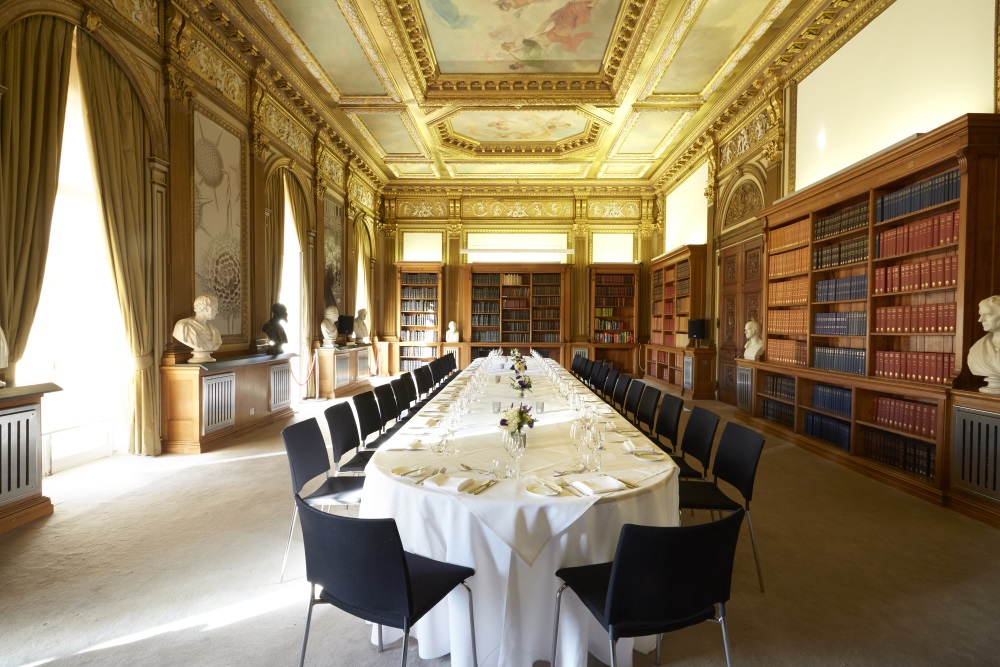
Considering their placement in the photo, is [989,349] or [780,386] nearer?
[989,349]

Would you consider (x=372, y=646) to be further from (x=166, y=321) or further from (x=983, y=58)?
(x=983, y=58)

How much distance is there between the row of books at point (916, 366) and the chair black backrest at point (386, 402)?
4.66 metres

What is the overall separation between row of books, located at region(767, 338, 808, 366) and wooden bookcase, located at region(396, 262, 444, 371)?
786cm

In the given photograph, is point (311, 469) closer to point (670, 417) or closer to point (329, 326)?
point (670, 417)

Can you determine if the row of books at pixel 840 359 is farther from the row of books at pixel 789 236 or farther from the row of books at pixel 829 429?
the row of books at pixel 789 236

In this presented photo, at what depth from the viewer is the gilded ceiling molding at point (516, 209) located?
12.6 metres

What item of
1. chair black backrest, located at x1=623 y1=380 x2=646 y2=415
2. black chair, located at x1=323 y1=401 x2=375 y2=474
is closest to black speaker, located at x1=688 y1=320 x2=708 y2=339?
chair black backrest, located at x1=623 y1=380 x2=646 y2=415

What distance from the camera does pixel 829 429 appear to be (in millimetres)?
5164

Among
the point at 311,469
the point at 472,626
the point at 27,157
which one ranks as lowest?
the point at 472,626

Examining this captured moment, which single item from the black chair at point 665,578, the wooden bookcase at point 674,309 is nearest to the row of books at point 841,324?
the wooden bookcase at point 674,309

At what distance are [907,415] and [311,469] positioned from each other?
4881mm

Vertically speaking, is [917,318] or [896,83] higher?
[896,83]

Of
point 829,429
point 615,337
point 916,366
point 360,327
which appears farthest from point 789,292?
point 360,327

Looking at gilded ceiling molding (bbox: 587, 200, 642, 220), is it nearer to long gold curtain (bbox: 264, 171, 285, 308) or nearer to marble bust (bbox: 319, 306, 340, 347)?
marble bust (bbox: 319, 306, 340, 347)
